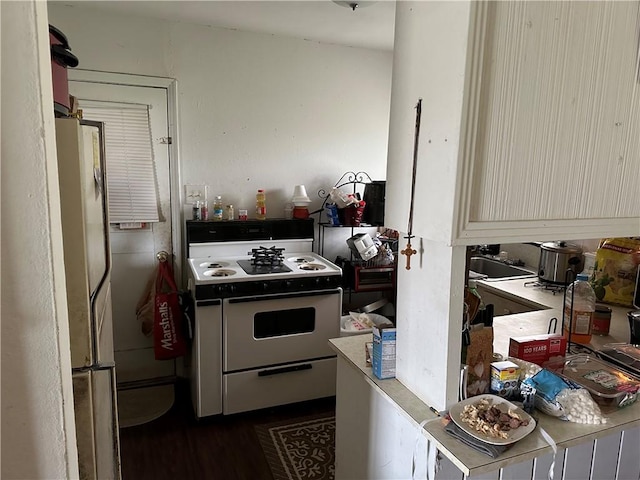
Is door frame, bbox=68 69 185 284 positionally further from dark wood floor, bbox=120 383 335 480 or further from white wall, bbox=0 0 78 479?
white wall, bbox=0 0 78 479

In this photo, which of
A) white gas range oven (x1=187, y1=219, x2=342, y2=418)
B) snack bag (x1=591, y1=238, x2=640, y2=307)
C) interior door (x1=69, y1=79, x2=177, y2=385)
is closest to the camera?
snack bag (x1=591, y1=238, x2=640, y2=307)

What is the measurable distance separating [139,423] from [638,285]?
2.72 metres

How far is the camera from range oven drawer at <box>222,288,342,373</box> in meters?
2.60

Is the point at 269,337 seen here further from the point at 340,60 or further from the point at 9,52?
the point at 9,52

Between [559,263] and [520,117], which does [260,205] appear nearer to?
[559,263]

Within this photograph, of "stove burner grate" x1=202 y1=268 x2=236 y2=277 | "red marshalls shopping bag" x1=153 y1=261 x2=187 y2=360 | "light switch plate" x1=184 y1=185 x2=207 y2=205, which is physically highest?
"light switch plate" x1=184 y1=185 x2=207 y2=205

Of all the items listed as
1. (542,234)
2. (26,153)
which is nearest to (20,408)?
(26,153)

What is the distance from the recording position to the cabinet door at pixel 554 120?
101 centimetres

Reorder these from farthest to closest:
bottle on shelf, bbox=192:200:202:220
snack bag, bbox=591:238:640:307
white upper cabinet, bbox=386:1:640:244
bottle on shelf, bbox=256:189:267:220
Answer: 1. bottle on shelf, bbox=256:189:267:220
2. bottle on shelf, bbox=192:200:202:220
3. snack bag, bbox=591:238:640:307
4. white upper cabinet, bbox=386:1:640:244

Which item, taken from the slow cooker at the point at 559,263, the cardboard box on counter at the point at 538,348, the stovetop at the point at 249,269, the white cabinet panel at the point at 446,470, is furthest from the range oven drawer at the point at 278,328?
the white cabinet panel at the point at 446,470

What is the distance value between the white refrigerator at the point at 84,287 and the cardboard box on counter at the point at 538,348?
1.18m

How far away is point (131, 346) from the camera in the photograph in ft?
10.1

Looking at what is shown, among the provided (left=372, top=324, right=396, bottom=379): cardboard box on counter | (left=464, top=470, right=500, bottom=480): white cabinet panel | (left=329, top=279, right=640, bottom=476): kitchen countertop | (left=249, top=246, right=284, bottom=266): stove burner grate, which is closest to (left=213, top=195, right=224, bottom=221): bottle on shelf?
(left=249, top=246, right=284, bottom=266): stove burner grate

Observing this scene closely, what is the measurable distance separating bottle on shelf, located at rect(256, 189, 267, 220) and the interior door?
581mm
